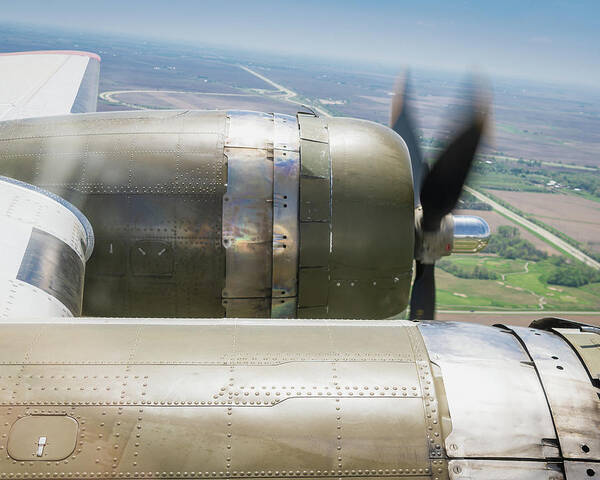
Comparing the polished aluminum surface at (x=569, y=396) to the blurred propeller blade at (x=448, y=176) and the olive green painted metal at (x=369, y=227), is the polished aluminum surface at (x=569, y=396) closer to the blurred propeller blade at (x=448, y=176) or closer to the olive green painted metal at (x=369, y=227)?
the olive green painted metal at (x=369, y=227)

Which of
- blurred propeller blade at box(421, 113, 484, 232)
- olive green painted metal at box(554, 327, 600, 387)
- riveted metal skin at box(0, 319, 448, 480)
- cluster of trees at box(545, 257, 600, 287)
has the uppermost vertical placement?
blurred propeller blade at box(421, 113, 484, 232)

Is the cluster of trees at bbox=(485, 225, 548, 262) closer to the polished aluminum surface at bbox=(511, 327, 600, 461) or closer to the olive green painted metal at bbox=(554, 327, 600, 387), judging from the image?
the olive green painted metal at bbox=(554, 327, 600, 387)

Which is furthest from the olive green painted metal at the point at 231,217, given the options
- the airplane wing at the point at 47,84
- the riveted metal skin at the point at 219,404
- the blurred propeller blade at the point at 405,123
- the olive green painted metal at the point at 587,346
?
the airplane wing at the point at 47,84

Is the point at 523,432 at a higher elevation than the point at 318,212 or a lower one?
lower

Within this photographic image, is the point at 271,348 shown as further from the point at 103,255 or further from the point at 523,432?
the point at 103,255

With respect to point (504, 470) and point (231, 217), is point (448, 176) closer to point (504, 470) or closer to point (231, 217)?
point (231, 217)

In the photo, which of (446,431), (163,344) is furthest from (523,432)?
(163,344)

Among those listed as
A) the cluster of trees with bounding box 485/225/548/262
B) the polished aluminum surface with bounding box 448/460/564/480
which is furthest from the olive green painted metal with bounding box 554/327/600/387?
the cluster of trees with bounding box 485/225/548/262
